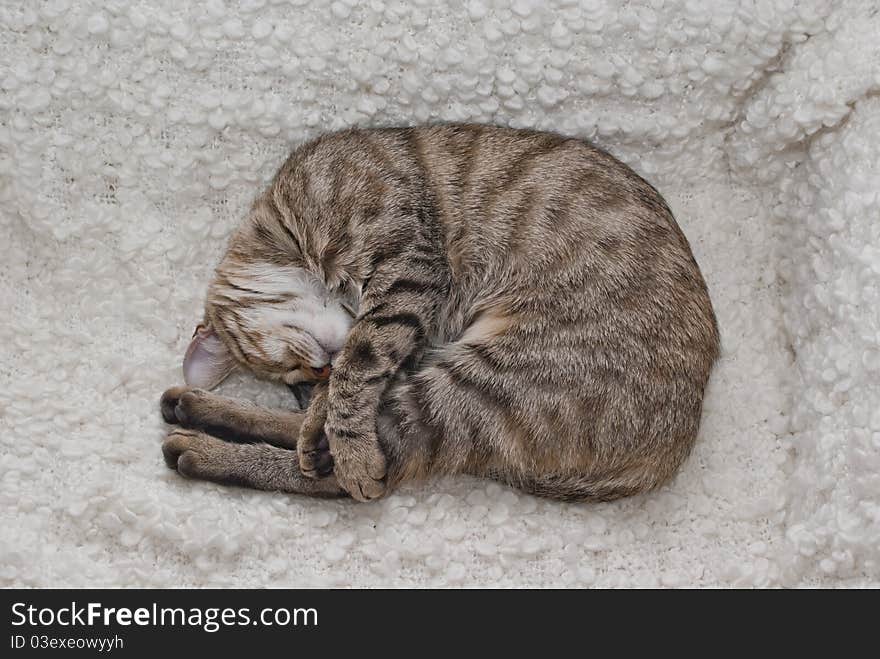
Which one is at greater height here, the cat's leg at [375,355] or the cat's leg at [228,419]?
the cat's leg at [375,355]

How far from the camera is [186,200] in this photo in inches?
98.0

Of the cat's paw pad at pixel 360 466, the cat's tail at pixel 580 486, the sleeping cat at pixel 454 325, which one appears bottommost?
the cat's paw pad at pixel 360 466

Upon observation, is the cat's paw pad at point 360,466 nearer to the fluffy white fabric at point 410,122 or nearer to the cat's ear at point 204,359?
the fluffy white fabric at point 410,122

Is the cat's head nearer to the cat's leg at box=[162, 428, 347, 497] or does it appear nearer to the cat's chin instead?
the cat's chin

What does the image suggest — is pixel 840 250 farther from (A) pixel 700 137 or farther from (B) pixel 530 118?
(B) pixel 530 118

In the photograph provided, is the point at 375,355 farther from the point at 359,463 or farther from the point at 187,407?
the point at 187,407

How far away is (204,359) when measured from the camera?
2.36 m

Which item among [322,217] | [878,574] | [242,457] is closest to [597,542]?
[878,574]

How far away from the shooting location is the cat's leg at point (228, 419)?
7.51 feet

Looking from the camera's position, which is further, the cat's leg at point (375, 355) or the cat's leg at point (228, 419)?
the cat's leg at point (228, 419)

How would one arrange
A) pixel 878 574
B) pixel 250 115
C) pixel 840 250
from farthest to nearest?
1. pixel 250 115
2. pixel 840 250
3. pixel 878 574

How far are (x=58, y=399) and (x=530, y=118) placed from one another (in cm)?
120

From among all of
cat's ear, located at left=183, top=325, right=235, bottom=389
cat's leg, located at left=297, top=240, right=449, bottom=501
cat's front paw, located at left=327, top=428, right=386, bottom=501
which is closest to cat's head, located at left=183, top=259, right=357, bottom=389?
cat's ear, located at left=183, top=325, right=235, bottom=389

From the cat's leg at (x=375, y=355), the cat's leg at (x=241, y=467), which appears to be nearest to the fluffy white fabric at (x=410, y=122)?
the cat's leg at (x=241, y=467)
